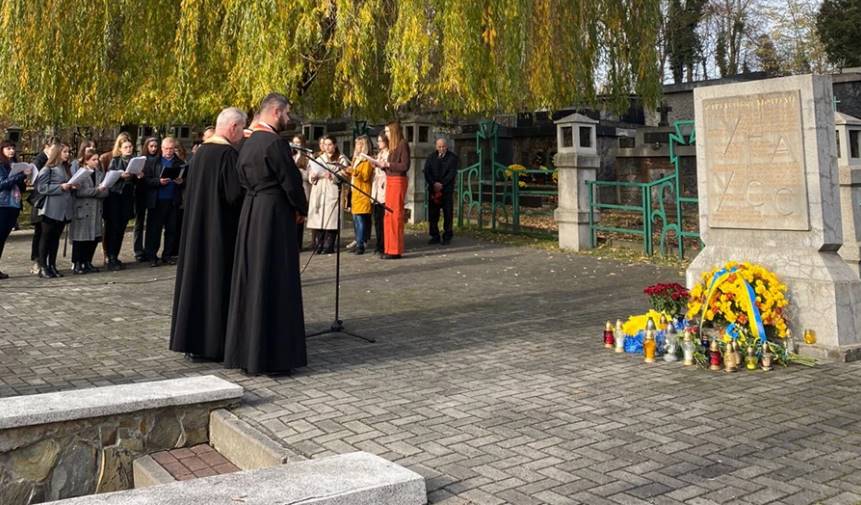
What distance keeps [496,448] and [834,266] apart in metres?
4.04

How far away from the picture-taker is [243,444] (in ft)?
16.3

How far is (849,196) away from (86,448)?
402 inches

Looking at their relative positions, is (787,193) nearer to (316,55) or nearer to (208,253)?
(208,253)

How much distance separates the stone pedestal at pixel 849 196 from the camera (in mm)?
11328

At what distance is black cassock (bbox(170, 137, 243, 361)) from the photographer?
6.86 meters

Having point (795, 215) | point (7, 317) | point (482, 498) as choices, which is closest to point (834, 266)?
point (795, 215)

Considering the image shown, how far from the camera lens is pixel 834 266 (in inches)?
283

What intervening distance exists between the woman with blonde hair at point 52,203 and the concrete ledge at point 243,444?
7.95 metres

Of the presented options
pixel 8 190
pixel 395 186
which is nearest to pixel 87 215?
pixel 8 190

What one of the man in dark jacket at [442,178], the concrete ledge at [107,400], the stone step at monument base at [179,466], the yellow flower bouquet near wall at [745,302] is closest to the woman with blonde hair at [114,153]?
the man in dark jacket at [442,178]

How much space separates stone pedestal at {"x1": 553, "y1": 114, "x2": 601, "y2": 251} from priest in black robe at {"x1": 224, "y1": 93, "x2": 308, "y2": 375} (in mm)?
9479

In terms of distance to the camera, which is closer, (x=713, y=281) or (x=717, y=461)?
(x=717, y=461)

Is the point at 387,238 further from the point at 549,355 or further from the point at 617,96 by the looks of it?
the point at 549,355

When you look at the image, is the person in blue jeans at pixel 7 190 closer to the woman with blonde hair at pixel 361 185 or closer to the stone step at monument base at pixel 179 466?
the woman with blonde hair at pixel 361 185
